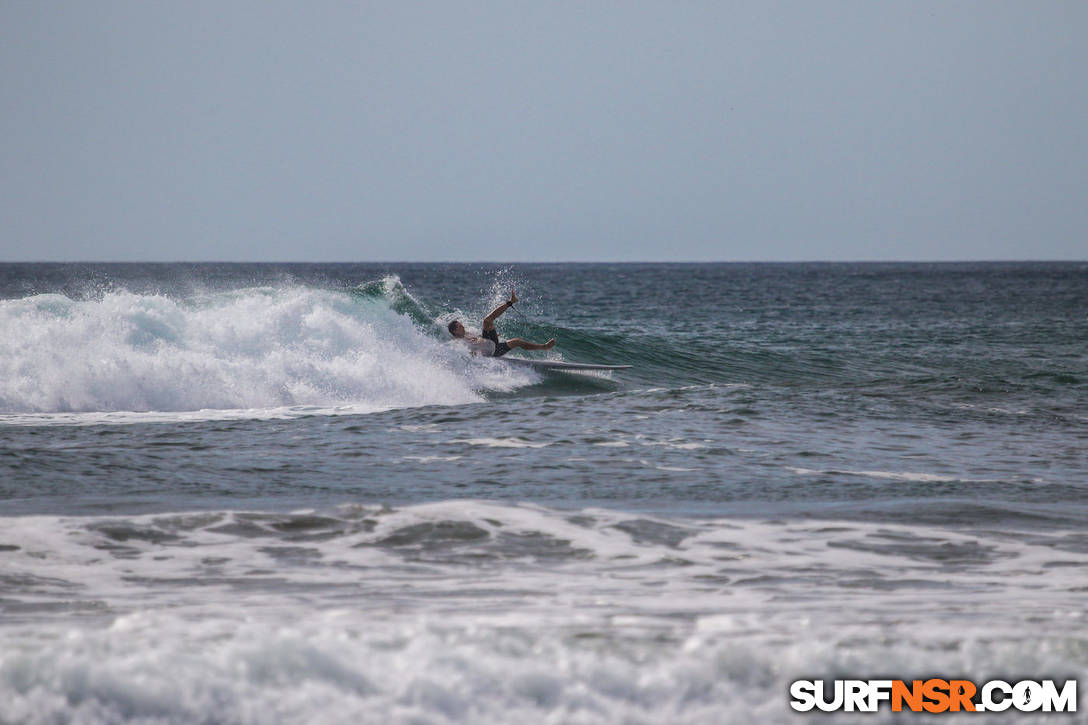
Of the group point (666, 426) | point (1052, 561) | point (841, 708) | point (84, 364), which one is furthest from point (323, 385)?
point (841, 708)

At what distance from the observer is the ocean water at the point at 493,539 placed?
5172mm

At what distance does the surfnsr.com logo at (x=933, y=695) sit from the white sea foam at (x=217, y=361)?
1248 cm

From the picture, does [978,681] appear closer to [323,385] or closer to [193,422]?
[193,422]

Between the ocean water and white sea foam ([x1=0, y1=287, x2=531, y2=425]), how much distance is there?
8 cm

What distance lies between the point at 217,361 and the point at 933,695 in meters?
15.9

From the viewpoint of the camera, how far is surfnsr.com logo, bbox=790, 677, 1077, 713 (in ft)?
16.6

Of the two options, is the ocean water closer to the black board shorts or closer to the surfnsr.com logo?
the surfnsr.com logo

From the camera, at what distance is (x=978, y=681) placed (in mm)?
5242

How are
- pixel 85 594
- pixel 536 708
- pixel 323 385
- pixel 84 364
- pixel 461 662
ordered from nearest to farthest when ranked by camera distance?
pixel 536 708, pixel 461 662, pixel 85 594, pixel 84 364, pixel 323 385

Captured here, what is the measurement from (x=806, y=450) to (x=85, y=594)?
8.14 m

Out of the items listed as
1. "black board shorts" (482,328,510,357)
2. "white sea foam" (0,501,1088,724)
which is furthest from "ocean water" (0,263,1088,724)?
"black board shorts" (482,328,510,357)

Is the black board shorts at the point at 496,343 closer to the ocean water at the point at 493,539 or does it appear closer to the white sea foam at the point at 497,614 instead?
the ocean water at the point at 493,539

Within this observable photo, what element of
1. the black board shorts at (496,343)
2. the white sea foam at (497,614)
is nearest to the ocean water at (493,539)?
the white sea foam at (497,614)

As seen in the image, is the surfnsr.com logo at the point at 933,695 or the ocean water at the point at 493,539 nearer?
the surfnsr.com logo at the point at 933,695
